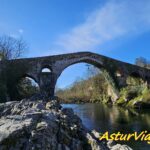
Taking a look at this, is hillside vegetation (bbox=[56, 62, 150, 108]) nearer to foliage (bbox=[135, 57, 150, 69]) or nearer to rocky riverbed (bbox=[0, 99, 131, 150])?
foliage (bbox=[135, 57, 150, 69])

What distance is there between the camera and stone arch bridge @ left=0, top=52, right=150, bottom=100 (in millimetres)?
41625

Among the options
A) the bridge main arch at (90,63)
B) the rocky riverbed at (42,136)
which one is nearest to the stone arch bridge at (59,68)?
the bridge main arch at (90,63)

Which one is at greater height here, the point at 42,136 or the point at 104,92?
the point at 104,92

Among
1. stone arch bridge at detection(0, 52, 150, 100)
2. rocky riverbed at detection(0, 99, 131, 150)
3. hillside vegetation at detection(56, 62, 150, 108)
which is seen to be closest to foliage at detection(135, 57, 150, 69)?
hillside vegetation at detection(56, 62, 150, 108)

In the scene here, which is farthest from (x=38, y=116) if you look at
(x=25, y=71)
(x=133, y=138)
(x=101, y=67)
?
(x=101, y=67)

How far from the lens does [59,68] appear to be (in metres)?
46.1

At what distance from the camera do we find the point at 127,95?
1857 inches

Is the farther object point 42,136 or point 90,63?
point 90,63

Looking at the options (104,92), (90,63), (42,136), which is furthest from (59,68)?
(42,136)

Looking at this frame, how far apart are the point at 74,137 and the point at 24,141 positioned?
2426 millimetres

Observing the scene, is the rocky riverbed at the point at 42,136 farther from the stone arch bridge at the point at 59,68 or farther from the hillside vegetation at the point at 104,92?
the hillside vegetation at the point at 104,92

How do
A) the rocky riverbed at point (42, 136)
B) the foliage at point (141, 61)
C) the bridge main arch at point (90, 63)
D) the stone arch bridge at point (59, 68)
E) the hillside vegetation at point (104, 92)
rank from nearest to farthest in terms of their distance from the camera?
1. the rocky riverbed at point (42, 136)
2. the stone arch bridge at point (59, 68)
3. the hillside vegetation at point (104, 92)
4. the bridge main arch at point (90, 63)
5. the foliage at point (141, 61)

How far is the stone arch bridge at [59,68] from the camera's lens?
41625mm

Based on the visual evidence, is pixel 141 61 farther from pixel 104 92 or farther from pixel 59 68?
pixel 59 68
